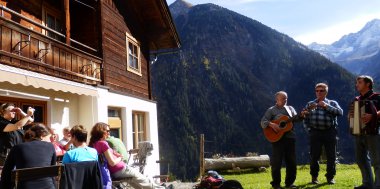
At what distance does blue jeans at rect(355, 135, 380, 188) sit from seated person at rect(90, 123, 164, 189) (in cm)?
306

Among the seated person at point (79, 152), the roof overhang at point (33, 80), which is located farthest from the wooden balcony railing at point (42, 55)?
the seated person at point (79, 152)

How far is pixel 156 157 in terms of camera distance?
14992mm

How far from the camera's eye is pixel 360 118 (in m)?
5.59

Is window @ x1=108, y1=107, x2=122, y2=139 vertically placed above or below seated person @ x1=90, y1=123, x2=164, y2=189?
above

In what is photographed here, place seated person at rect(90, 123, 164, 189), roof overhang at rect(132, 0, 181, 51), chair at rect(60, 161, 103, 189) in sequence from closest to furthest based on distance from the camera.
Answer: chair at rect(60, 161, 103, 189)
seated person at rect(90, 123, 164, 189)
roof overhang at rect(132, 0, 181, 51)

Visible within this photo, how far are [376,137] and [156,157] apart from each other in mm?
10336

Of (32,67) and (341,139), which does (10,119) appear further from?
(341,139)

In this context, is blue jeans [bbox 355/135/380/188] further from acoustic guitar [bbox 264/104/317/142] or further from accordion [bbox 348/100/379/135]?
acoustic guitar [bbox 264/104/317/142]

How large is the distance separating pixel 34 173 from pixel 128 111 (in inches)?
339

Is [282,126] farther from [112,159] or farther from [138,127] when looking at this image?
[138,127]

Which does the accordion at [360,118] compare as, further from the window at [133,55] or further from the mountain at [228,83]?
the mountain at [228,83]

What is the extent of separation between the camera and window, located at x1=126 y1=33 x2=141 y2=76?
44.9 ft

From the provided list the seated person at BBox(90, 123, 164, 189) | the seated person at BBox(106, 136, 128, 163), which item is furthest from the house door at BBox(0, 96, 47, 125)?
the seated person at BBox(90, 123, 164, 189)

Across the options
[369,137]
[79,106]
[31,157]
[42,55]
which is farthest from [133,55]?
[31,157]
